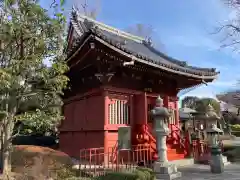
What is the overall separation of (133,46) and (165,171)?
10140mm

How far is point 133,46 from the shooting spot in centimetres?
1678

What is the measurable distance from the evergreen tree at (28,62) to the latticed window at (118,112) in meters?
3.57

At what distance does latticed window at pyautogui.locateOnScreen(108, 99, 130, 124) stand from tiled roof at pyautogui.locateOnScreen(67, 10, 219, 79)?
7.49ft

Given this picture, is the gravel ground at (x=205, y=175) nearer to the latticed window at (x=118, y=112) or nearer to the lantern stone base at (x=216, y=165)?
the lantern stone base at (x=216, y=165)

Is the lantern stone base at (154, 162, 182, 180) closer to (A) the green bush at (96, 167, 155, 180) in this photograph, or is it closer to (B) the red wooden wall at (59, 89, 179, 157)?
(A) the green bush at (96, 167, 155, 180)

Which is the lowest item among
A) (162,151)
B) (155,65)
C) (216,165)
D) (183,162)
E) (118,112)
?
(183,162)

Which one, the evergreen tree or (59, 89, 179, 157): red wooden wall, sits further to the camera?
(59, 89, 179, 157): red wooden wall

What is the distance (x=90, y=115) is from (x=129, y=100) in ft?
6.37

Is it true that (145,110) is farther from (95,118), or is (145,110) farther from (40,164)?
(40,164)

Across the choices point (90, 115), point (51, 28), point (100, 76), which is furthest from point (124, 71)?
point (51, 28)

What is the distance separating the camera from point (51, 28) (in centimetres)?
730

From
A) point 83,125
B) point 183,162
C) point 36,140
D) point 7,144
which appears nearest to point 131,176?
point 7,144

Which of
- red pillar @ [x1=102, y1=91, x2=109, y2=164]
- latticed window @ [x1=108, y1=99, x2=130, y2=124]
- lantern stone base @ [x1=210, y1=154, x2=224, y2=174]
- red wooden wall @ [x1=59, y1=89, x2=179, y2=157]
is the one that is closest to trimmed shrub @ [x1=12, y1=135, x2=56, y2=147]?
red wooden wall @ [x1=59, y1=89, x2=179, y2=157]

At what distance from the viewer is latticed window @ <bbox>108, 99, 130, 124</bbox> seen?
36.5 ft
